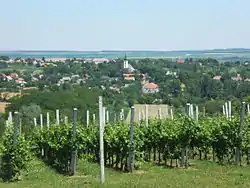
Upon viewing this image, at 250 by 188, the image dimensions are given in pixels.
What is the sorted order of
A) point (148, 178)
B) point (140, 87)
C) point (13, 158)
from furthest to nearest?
point (140, 87)
point (13, 158)
point (148, 178)

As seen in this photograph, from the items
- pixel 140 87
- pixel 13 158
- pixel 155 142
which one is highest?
pixel 13 158

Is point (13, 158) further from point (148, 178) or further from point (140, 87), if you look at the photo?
point (140, 87)

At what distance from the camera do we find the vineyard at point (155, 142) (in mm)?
16547

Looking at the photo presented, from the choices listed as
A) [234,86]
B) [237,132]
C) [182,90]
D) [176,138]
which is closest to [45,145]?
[176,138]

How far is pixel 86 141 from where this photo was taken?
17.3 meters

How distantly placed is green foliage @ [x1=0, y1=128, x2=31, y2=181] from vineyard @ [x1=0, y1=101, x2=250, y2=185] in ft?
2.58

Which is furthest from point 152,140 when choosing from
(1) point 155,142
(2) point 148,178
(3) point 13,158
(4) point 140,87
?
(4) point 140,87

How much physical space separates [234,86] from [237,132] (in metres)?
66.4

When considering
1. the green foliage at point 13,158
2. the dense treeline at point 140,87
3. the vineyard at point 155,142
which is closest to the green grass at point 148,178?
the green foliage at point 13,158

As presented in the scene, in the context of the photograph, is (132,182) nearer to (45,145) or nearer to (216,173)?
(216,173)

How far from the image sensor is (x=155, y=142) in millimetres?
18484

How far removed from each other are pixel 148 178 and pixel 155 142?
4767mm

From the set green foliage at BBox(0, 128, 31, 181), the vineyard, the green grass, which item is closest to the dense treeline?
the vineyard

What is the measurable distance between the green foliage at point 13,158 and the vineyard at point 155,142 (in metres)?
0.79
